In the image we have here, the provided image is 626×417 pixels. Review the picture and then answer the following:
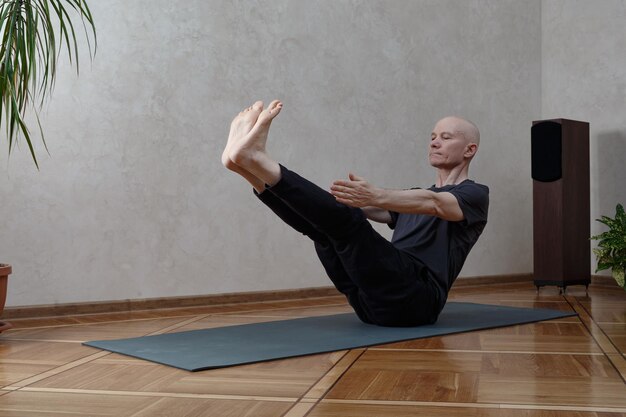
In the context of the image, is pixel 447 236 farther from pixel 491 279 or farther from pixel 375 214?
pixel 491 279

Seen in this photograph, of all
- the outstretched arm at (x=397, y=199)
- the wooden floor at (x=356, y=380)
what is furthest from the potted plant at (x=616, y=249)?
the outstretched arm at (x=397, y=199)

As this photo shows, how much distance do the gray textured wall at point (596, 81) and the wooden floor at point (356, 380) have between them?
2.25 m

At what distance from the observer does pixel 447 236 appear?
116 inches

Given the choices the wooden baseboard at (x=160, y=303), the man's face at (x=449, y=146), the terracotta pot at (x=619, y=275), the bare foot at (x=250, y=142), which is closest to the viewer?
the bare foot at (x=250, y=142)

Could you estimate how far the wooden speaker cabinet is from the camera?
4.63 meters

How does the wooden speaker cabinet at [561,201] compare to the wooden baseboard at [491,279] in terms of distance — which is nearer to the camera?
the wooden speaker cabinet at [561,201]

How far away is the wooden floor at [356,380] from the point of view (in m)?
1.72

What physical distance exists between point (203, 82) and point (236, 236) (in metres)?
0.80

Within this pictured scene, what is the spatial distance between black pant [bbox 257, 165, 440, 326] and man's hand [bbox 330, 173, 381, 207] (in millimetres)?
27

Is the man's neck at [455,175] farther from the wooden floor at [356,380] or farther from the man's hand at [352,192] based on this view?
the man's hand at [352,192]

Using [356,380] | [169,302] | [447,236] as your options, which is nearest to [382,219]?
[447,236]

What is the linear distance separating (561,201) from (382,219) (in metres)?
1.88

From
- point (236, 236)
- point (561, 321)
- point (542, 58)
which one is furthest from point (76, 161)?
point (542, 58)

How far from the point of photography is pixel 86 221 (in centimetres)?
377
